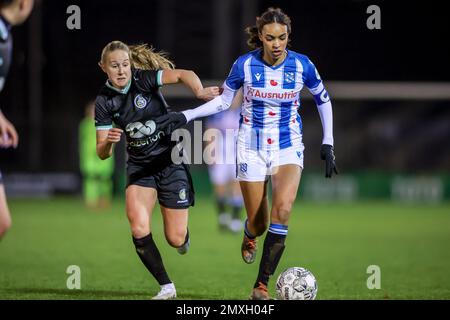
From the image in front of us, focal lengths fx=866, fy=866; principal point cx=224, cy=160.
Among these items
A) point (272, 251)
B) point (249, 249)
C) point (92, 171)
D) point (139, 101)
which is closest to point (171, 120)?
point (139, 101)

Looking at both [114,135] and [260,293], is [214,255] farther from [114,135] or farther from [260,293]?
[114,135]

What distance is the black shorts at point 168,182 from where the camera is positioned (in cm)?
718

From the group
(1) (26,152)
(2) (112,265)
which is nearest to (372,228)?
(2) (112,265)

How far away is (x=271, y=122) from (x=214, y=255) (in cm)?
372

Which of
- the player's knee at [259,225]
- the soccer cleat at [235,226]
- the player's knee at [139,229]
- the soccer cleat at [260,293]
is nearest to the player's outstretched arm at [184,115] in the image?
the player's knee at [139,229]

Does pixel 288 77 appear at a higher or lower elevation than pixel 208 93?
higher

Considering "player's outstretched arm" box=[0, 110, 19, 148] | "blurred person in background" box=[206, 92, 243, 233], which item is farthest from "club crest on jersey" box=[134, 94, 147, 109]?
"blurred person in background" box=[206, 92, 243, 233]

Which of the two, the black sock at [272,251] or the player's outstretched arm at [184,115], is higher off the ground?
the player's outstretched arm at [184,115]

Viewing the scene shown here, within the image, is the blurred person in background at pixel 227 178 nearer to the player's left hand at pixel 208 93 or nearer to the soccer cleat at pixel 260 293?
the player's left hand at pixel 208 93

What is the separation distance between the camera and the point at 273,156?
712cm

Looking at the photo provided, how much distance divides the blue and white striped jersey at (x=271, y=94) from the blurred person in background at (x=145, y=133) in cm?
28

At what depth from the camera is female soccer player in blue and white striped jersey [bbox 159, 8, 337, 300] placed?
684 cm

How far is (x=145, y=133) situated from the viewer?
7.09m

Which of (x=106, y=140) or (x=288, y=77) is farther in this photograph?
(x=288, y=77)
